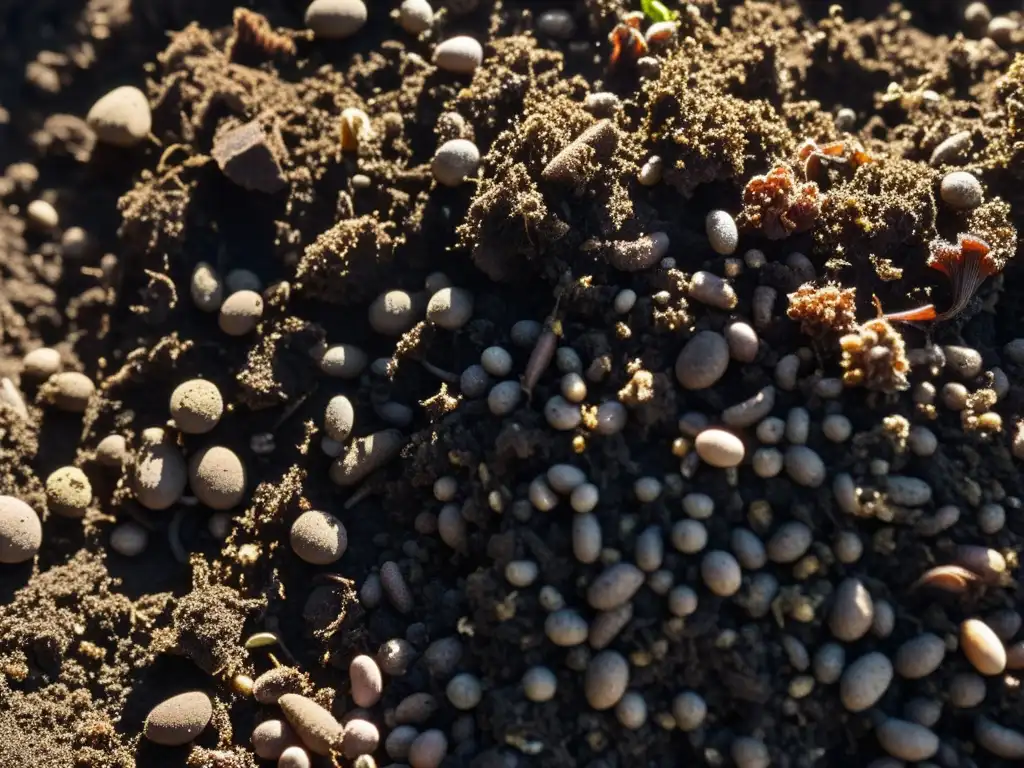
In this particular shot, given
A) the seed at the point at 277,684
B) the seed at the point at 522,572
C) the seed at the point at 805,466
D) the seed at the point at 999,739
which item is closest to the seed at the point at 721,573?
the seed at the point at 805,466

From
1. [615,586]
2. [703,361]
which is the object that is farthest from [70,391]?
[703,361]

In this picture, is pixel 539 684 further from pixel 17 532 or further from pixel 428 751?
pixel 17 532

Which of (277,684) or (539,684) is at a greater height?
(539,684)

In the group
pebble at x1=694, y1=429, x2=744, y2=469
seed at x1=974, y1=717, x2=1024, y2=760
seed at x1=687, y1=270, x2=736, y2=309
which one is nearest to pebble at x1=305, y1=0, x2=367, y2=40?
seed at x1=687, y1=270, x2=736, y2=309

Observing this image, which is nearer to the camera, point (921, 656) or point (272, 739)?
point (921, 656)

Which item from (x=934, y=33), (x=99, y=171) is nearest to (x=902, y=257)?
(x=934, y=33)

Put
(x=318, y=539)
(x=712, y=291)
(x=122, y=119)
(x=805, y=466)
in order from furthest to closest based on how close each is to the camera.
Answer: (x=122, y=119) < (x=318, y=539) < (x=712, y=291) < (x=805, y=466)

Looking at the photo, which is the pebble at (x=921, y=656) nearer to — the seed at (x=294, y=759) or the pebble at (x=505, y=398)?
the pebble at (x=505, y=398)

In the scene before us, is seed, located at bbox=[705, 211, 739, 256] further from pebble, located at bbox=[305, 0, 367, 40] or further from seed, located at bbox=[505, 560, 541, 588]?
pebble, located at bbox=[305, 0, 367, 40]
